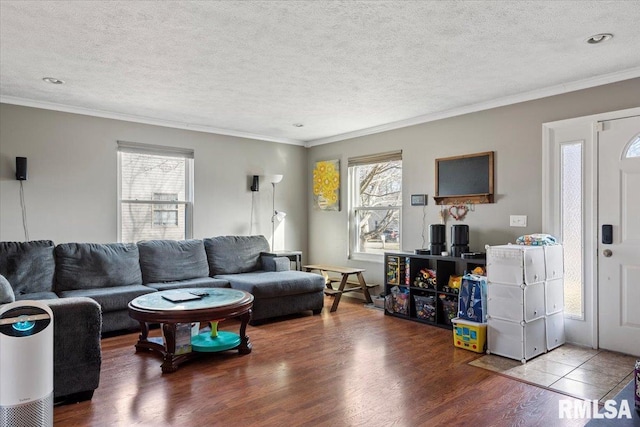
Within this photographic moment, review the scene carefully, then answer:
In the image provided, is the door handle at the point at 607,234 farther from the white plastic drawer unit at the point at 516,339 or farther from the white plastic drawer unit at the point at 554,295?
the white plastic drawer unit at the point at 516,339

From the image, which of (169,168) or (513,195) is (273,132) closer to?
(169,168)

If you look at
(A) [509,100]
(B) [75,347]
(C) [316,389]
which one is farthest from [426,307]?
(B) [75,347]

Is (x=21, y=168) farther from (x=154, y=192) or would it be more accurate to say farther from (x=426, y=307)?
(x=426, y=307)

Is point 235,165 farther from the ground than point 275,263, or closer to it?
farther from the ground

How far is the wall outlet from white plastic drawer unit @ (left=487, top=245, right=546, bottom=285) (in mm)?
598

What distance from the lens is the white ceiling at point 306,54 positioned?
2486mm

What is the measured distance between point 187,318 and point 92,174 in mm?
2613

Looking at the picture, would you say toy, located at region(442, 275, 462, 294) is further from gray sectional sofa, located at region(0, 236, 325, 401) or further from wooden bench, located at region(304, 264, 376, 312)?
gray sectional sofa, located at region(0, 236, 325, 401)

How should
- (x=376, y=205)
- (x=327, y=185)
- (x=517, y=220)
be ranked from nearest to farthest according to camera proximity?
(x=517, y=220) < (x=376, y=205) < (x=327, y=185)

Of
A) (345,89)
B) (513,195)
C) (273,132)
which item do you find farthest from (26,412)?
(273,132)

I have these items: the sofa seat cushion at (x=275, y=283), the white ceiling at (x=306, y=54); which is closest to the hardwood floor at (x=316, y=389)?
the sofa seat cushion at (x=275, y=283)

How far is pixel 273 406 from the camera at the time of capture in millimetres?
2549

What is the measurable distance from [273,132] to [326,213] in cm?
145

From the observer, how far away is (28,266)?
3.94 meters
